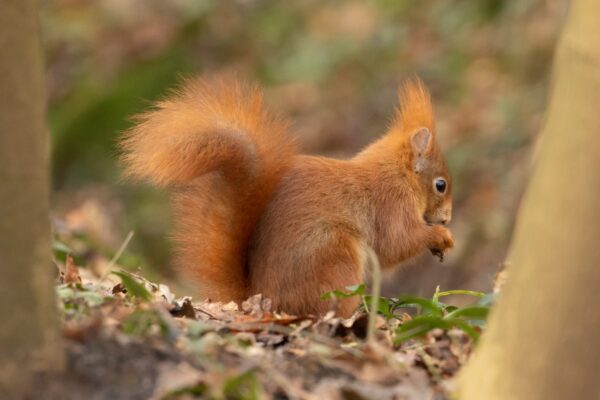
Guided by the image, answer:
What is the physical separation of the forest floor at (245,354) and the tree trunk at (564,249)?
41 cm

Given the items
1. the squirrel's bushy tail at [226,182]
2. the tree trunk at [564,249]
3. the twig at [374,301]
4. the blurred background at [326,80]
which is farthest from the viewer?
the blurred background at [326,80]

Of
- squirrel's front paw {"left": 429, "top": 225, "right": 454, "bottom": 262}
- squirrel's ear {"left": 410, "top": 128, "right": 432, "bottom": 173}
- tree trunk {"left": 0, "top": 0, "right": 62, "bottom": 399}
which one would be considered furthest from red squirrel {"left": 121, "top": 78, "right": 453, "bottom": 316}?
tree trunk {"left": 0, "top": 0, "right": 62, "bottom": 399}

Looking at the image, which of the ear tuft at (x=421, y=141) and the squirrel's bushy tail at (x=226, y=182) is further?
the ear tuft at (x=421, y=141)

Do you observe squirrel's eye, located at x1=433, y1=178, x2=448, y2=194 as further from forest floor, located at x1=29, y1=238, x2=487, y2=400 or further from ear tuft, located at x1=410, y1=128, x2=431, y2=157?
forest floor, located at x1=29, y1=238, x2=487, y2=400

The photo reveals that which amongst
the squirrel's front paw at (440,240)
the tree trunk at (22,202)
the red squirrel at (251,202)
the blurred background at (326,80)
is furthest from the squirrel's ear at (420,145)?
the tree trunk at (22,202)

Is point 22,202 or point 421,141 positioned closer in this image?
point 22,202

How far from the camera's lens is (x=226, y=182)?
3373mm

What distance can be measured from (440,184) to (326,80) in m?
5.44

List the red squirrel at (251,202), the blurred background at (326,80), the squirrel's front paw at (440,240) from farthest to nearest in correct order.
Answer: the blurred background at (326,80)
the squirrel's front paw at (440,240)
the red squirrel at (251,202)

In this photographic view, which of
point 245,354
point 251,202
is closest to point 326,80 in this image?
point 251,202

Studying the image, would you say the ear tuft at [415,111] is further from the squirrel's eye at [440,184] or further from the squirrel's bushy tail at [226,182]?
the squirrel's bushy tail at [226,182]

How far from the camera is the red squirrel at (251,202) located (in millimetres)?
3148

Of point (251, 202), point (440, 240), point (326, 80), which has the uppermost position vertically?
point (326, 80)

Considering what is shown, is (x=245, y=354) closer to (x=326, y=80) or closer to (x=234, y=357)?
(x=234, y=357)
